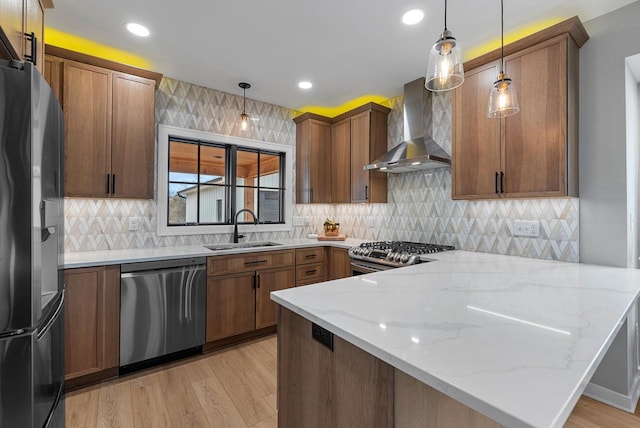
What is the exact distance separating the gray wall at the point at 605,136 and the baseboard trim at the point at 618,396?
2.74 feet

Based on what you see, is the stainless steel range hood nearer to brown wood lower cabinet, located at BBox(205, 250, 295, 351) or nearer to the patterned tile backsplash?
the patterned tile backsplash

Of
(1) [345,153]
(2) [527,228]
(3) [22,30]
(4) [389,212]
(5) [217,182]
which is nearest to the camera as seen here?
(3) [22,30]

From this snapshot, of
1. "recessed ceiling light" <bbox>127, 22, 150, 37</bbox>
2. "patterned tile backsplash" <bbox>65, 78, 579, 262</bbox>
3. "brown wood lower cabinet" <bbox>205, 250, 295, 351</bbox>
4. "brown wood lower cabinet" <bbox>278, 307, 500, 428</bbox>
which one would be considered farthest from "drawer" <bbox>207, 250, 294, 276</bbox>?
"recessed ceiling light" <bbox>127, 22, 150, 37</bbox>

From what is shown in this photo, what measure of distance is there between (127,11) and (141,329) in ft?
7.60

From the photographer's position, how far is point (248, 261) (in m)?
2.95

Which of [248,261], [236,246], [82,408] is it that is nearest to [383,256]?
[248,261]

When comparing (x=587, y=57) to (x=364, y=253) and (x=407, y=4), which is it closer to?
(x=407, y=4)

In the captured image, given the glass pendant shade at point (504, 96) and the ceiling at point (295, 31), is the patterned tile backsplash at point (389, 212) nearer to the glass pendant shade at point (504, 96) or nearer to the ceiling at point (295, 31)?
the ceiling at point (295, 31)

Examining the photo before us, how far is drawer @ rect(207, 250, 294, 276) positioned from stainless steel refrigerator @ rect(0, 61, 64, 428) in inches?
59.2

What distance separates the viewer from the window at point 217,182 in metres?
3.13

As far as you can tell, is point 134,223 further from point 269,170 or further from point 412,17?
point 412,17

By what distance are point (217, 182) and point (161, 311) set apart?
5.05 feet

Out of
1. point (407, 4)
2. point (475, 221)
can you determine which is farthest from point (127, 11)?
point (475, 221)

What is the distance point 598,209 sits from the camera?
208cm
